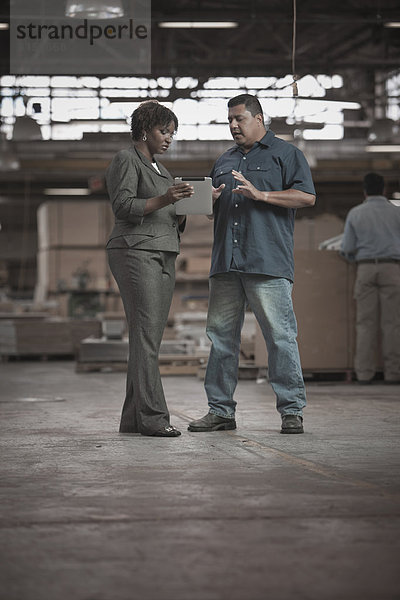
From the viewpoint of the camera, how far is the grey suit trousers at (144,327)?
4.55 m

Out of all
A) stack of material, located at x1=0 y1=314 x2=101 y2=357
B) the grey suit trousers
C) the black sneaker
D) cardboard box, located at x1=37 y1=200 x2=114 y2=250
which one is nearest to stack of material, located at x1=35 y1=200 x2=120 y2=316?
cardboard box, located at x1=37 y1=200 x2=114 y2=250

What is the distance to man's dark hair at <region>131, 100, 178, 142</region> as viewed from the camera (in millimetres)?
4605

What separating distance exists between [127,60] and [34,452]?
43.4ft

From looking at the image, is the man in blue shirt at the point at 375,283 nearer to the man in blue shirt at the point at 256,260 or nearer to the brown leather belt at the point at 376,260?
the brown leather belt at the point at 376,260

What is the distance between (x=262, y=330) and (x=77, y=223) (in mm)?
12742

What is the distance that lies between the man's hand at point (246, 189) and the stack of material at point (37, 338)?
921cm

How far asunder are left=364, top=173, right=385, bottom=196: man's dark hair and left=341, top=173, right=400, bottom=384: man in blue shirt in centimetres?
21

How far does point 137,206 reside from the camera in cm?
448

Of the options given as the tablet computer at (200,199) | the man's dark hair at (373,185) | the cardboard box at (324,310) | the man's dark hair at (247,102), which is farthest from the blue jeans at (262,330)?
the man's dark hair at (373,185)

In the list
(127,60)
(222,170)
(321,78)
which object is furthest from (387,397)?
(321,78)

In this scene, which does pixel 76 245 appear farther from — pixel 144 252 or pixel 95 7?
pixel 144 252

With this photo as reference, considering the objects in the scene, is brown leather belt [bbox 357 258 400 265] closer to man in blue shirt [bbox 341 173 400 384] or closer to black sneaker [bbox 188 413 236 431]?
man in blue shirt [bbox 341 173 400 384]

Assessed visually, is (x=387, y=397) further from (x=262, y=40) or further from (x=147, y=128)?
(x=262, y=40)

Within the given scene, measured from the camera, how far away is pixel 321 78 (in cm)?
1983
